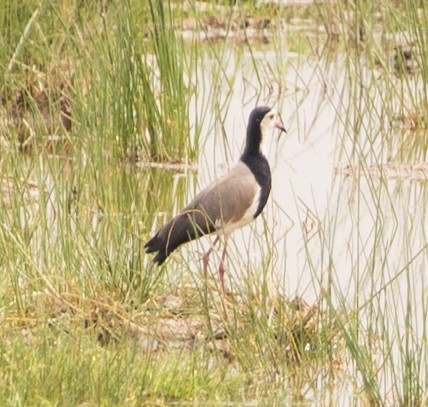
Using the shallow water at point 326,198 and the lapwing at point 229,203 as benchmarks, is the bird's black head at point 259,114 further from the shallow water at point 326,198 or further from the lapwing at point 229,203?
the shallow water at point 326,198

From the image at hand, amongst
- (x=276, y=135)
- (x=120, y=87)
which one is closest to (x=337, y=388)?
(x=120, y=87)

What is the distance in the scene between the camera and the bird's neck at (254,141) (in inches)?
314

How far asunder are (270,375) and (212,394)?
1.33 ft

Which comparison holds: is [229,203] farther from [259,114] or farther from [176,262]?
[259,114]

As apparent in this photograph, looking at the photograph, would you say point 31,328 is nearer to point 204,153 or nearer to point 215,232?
point 215,232

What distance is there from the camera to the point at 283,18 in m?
17.3

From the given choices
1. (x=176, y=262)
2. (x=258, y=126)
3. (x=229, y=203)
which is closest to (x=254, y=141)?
(x=258, y=126)

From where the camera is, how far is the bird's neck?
7.97 metres

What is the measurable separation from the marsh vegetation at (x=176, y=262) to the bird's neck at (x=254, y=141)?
13 centimetres

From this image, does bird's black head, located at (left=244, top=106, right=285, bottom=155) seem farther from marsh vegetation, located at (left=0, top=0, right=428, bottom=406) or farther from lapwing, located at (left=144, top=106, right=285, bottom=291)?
marsh vegetation, located at (left=0, top=0, right=428, bottom=406)

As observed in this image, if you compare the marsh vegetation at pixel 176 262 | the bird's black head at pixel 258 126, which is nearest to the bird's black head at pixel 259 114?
the bird's black head at pixel 258 126

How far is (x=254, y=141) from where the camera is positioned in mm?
7980

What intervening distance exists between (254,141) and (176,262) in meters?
0.82

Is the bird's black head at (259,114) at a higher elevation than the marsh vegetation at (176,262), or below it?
higher
